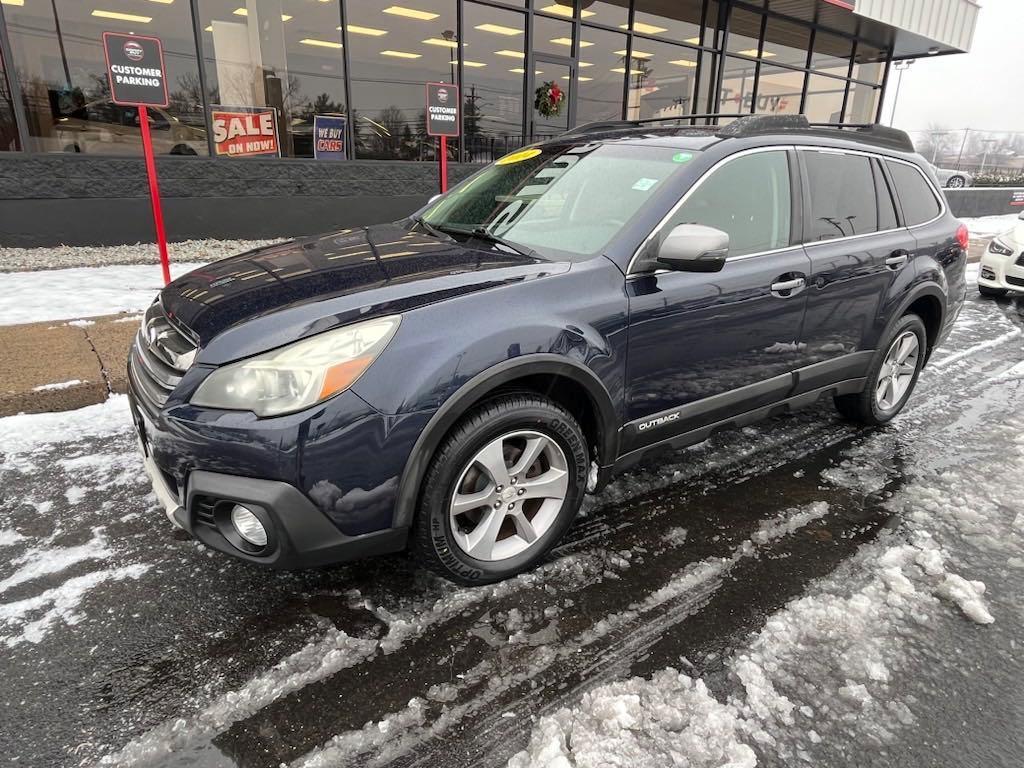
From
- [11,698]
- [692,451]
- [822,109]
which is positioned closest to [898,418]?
[692,451]

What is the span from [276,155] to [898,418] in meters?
9.00

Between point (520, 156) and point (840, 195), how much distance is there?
1.78m

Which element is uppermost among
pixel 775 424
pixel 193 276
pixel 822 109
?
pixel 822 109

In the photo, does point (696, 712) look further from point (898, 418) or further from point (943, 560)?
point (898, 418)

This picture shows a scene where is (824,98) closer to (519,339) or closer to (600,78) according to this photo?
(600,78)

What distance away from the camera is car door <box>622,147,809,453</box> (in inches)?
110

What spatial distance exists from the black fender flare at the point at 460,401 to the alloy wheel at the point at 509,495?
0.20m

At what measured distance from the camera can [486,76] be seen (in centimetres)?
1168

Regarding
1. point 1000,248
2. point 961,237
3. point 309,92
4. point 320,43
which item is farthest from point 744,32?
point 961,237

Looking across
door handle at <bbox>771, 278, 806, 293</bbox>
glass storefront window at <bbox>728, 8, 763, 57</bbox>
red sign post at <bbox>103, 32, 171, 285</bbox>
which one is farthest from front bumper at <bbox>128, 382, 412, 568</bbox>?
glass storefront window at <bbox>728, 8, 763, 57</bbox>

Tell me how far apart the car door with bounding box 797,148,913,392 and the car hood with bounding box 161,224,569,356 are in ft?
5.33

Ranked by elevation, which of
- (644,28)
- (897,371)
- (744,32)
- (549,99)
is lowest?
(897,371)

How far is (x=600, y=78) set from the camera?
13.2 meters

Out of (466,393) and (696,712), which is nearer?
(696,712)
